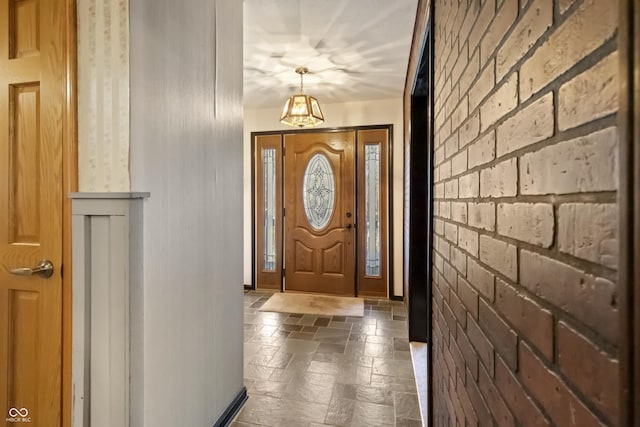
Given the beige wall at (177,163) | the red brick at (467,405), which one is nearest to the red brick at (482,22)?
the red brick at (467,405)

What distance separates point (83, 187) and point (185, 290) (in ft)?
1.84

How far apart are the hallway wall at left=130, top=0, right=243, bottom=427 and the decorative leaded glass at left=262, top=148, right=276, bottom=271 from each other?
2527 millimetres

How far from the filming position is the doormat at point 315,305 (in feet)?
11.8

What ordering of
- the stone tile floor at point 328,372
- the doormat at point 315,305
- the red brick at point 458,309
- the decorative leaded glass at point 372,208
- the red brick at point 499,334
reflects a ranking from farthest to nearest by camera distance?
the decorative leaded glass at point 372,208, the doormat at point 315,305, the stone tile floor at point 328,372, the red brick at point 458,309, the red brick at point 499,334

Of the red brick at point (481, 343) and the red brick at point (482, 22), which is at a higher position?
the red brick at point (482, 22)

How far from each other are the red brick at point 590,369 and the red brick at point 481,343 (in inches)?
12.1

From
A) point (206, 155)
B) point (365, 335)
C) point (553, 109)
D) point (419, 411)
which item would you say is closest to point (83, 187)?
point (206, 155)

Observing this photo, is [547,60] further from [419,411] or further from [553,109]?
[419,411]

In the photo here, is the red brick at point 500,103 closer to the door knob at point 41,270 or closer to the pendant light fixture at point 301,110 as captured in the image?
the door knob at point 41,270

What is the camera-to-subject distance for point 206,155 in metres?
1.55

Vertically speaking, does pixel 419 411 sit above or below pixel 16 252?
below

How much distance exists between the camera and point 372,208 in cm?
414

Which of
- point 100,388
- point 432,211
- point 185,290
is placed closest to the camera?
point 100,388

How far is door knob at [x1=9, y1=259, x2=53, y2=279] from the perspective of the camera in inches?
46.9
